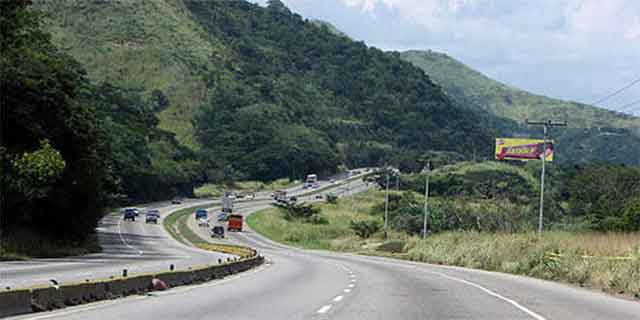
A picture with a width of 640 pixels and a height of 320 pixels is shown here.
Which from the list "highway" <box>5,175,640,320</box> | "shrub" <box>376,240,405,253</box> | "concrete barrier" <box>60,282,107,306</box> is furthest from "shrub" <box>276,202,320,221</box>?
"concrete barrier" <box>60,282,107,306</box>

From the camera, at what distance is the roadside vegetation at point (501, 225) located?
1246 inches

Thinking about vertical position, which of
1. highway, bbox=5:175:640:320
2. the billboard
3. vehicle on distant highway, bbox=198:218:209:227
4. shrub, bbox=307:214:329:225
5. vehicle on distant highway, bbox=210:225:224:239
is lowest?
vehicle on distant highway, bbox=210:225:224:239

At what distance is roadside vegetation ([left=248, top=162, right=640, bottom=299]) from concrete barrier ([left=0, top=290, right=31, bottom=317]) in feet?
50.5

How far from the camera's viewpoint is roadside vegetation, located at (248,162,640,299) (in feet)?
104

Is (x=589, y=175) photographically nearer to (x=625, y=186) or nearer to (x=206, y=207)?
(x=625, y=186)

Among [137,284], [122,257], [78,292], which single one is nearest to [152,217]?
[122,257]

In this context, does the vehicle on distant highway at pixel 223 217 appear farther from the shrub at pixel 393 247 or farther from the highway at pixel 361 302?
the highway at pixel 361 302

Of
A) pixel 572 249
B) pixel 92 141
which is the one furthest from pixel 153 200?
pixel 572 249

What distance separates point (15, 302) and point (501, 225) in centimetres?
5295

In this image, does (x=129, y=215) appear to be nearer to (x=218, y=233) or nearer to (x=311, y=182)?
(x=218, y=233)

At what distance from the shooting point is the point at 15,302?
48.9 ft

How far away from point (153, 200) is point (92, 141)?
94797 millimetres

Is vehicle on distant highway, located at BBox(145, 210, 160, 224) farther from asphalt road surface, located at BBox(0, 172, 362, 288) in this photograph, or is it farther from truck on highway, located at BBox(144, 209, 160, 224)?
asphalt road surface, located at BBox(0, 172, 362, 288)

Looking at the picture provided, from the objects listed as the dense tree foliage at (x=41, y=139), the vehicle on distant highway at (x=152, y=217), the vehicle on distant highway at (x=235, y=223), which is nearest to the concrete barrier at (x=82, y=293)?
the dense tree foliage at (x=41, y=139)
